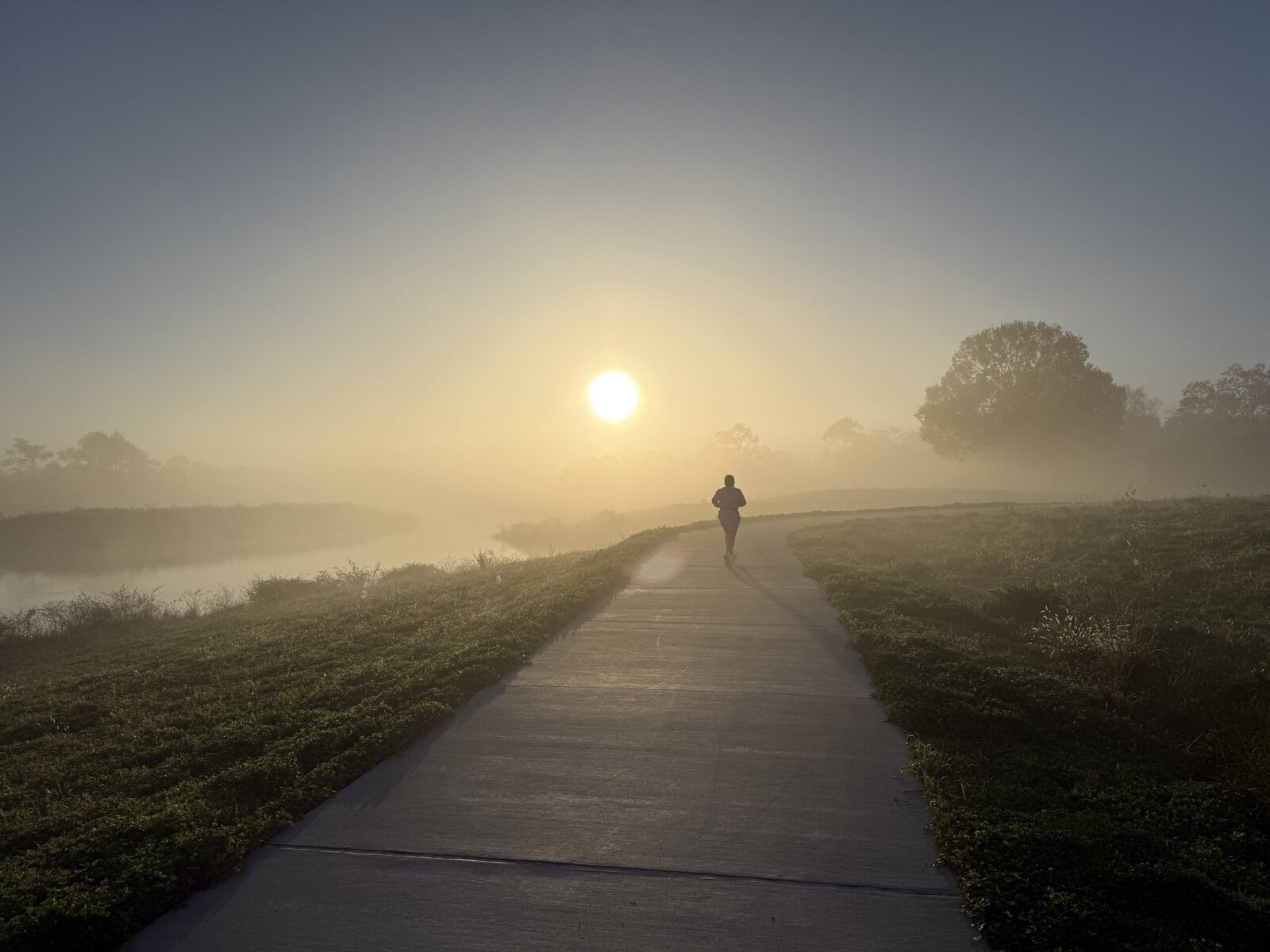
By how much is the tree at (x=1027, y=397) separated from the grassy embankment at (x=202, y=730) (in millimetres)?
42218

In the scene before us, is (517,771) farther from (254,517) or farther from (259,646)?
(254,517)

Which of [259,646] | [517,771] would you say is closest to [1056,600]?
[517,771]

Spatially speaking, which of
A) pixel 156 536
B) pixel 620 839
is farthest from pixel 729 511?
pixel 156 536

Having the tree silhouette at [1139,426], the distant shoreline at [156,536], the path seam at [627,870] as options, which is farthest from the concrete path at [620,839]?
the tree silhouette at [1139,426]

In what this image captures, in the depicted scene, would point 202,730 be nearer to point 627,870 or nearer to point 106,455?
point 627,870

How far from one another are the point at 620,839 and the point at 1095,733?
13.7ft

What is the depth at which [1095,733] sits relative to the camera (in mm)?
5723

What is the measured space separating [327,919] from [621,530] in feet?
122

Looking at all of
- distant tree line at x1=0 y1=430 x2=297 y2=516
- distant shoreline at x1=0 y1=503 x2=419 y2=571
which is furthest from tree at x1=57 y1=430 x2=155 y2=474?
distant shoreline at x1=0 y1=503 x2=419 y2=571

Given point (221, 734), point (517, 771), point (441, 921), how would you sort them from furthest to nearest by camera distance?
point (221, 734)
point (517, 771)
point (441, 921)

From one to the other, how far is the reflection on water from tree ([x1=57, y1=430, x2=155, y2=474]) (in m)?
73.2

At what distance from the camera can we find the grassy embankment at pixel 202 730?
386 centimetres

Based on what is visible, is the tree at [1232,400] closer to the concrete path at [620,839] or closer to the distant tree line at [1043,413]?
the distant tree line at [1043,413]

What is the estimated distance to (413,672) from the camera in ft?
24.9
